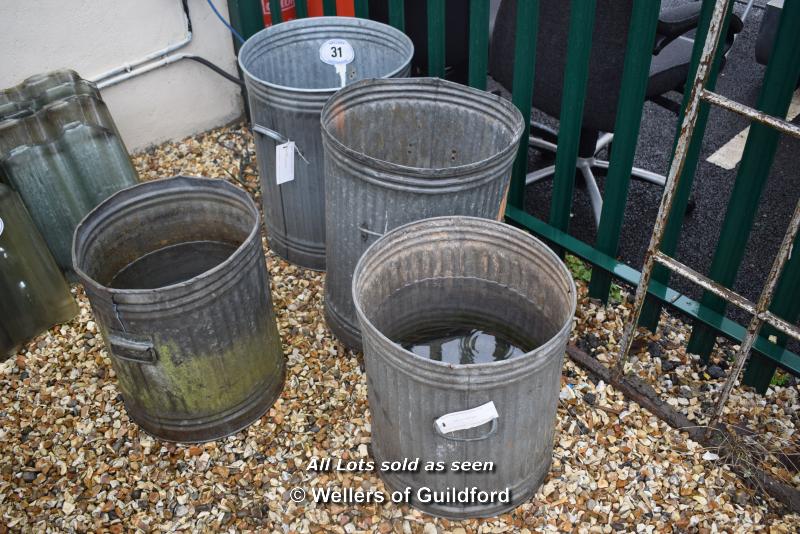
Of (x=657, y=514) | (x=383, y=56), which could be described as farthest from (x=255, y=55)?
(x=657, y=514)

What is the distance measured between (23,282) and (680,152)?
8.63 feet

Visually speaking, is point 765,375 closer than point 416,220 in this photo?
No

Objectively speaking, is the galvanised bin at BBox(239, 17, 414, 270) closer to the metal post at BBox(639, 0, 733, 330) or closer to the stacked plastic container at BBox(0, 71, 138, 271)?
the stacked plastic container at BBox(0, 71, 138, 271)

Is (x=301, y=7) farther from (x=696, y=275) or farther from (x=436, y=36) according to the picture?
(x=696, y=275)

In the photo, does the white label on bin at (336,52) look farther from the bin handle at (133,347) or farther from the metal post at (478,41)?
the bin handle at (133,347)

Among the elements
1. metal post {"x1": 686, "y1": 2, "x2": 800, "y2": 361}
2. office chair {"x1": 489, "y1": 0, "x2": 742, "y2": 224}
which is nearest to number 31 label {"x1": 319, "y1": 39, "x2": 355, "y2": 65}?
office chair {"x1": 489, "y1": 0, "x2": 742, "y2": 224}

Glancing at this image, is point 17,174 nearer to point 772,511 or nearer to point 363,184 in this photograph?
point 363,184

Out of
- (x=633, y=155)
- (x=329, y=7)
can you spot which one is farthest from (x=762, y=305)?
(x=329, y=7)

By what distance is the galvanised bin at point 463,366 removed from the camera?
205cm

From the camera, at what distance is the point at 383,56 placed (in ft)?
11.1

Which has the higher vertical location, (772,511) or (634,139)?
(634,139)

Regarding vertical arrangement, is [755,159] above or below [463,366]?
above

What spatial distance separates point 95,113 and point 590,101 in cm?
230

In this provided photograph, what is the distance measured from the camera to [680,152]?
7.82 ft
